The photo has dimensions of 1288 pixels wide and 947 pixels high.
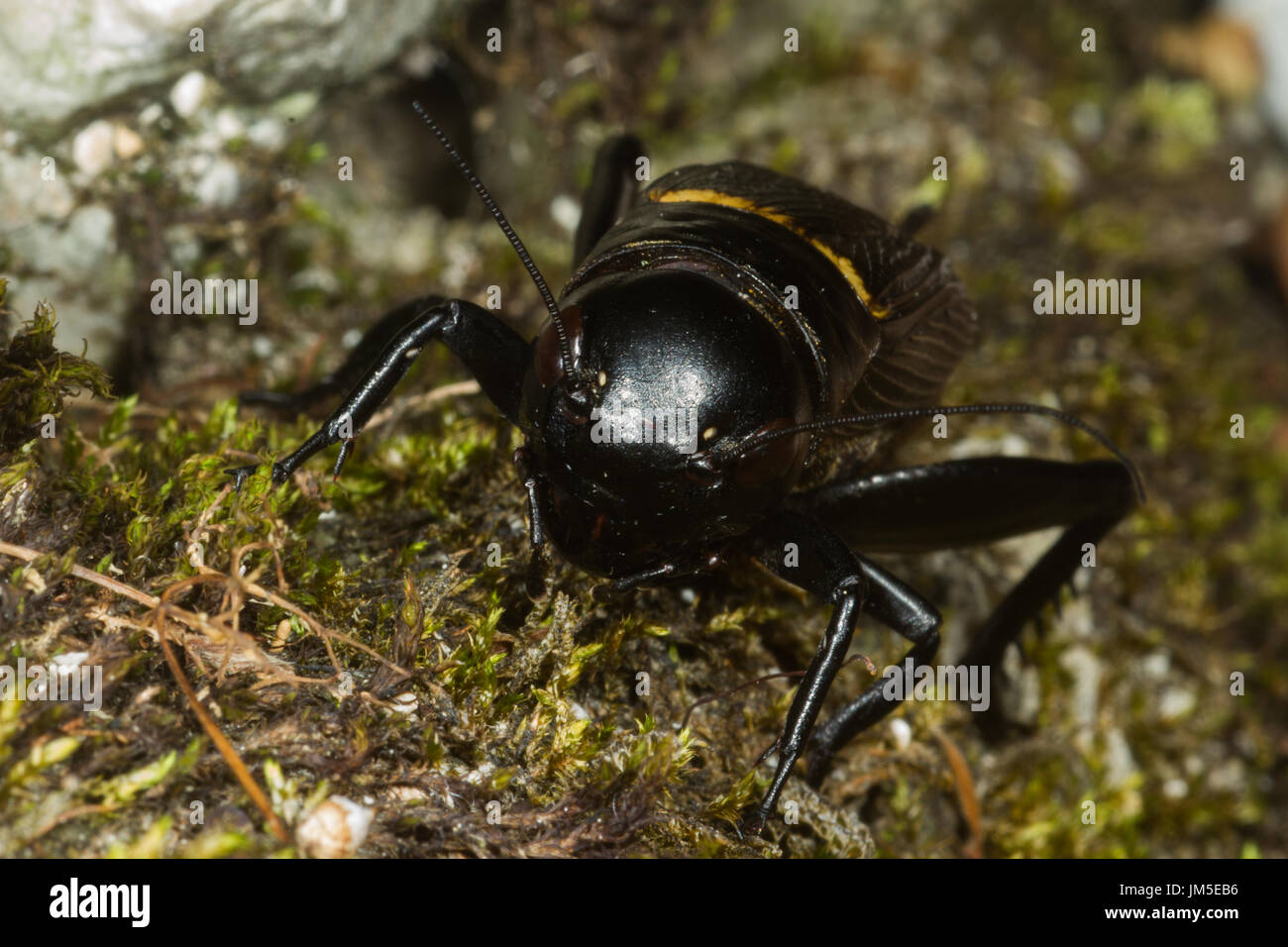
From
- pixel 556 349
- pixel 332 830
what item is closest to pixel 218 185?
pixel 556 349

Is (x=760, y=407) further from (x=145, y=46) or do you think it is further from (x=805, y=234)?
(x=145, y=46)

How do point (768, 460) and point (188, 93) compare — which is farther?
point (188, 93)

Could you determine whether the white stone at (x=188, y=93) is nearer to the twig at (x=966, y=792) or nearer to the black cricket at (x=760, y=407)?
the black cricket at (x=760, y=407)
